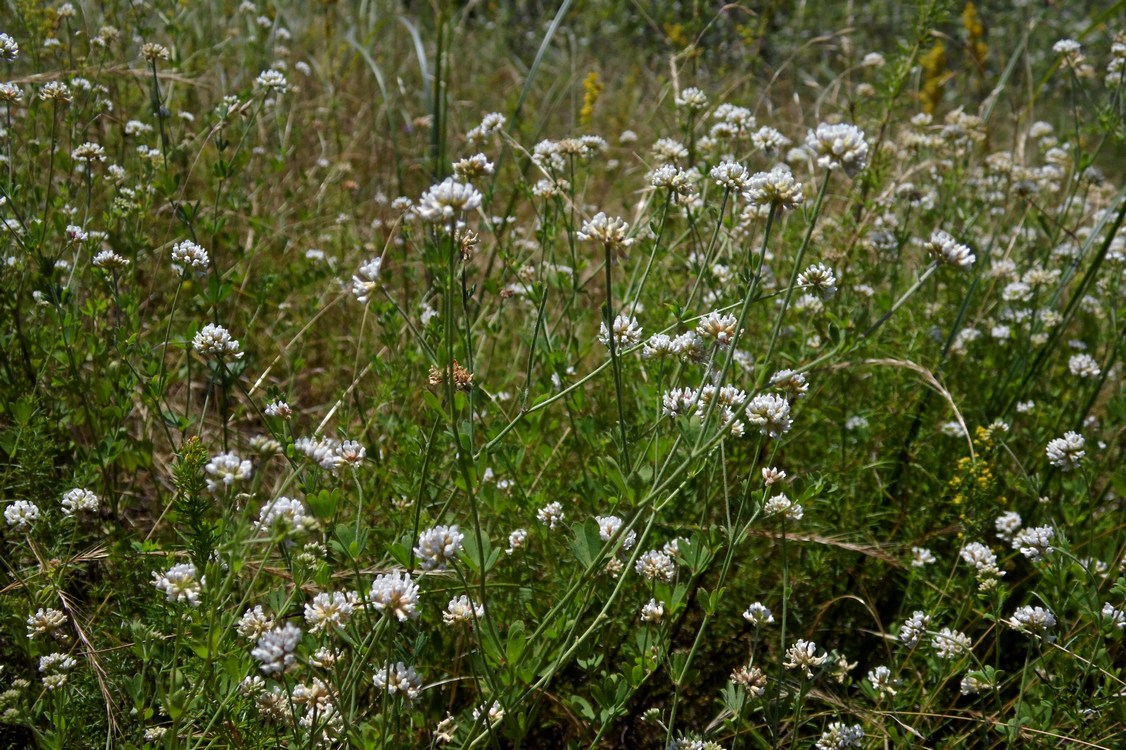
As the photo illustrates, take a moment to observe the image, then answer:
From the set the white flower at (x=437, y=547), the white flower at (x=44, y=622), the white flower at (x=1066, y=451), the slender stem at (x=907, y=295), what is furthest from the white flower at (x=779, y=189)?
the white flower at (x=44, y=622)

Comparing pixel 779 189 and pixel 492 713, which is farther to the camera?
pixel 492 713

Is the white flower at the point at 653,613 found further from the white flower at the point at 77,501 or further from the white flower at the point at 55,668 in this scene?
the white flower at the point at 77,501

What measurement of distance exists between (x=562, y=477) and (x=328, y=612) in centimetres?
97

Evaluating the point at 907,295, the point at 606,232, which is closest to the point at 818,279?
the point at 907,295

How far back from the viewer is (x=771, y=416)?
5.04 feet

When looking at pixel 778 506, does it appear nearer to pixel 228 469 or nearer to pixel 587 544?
pixel 587 544

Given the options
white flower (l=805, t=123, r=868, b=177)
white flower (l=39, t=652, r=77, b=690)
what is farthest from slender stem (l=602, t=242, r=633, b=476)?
white flower (l=39, t=652, r=77, b=690)

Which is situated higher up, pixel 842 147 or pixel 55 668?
pixel 842 147

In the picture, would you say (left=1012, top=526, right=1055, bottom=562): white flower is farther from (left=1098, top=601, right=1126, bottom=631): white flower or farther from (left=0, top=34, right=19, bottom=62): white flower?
(left=0, top=34, right=19, bottom=62): white flower

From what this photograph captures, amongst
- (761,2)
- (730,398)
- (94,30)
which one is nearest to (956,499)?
(730,398)

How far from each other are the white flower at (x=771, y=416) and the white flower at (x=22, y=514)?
137cm

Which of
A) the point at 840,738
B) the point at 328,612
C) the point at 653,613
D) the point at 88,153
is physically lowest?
the point at 840,738

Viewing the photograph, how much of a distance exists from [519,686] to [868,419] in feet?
4.76

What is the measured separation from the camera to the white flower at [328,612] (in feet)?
4.55
